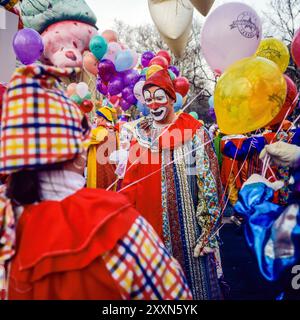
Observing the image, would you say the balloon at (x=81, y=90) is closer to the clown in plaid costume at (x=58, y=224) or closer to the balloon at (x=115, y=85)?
the balloon at (x=115, y=85)

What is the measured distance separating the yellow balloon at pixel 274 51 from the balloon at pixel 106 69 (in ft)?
14.6

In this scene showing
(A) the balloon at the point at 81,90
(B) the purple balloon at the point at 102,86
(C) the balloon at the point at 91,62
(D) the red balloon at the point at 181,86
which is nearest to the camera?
(A) the balloon at the point at 81,90

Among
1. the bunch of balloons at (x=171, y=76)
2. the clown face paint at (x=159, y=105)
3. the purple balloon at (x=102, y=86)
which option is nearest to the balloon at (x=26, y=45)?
the bunch of balloons at (x=171, y=76)

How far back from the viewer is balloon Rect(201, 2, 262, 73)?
2709 millimetres

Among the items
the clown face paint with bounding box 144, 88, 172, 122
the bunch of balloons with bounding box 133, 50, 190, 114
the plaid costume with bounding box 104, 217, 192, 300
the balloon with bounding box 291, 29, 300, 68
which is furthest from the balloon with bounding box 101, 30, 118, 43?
the plaid costume with bounding box 104, 217, 192, 300

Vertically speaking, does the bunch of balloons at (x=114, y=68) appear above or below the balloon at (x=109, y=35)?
below

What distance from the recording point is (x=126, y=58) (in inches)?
285

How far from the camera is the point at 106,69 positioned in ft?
24.0

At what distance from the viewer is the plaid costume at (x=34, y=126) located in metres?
1.10

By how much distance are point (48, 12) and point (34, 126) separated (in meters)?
9.10

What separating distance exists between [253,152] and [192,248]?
2063mm

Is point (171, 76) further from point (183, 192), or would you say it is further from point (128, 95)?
point (183, 192)

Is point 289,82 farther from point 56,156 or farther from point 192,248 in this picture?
point 56,156
